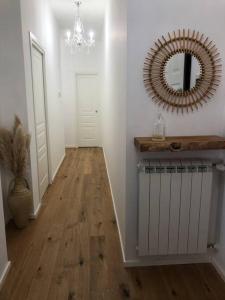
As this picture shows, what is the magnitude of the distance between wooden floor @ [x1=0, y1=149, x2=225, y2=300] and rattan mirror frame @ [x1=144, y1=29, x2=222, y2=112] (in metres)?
1.37

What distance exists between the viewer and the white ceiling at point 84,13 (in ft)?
14.4

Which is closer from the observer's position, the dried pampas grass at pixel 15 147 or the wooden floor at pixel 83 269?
the wooden floor at pixel 83 269

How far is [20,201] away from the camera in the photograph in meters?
2.75

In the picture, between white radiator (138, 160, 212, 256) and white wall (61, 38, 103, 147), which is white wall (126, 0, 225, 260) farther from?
white wall (61, 38, 103, 147)

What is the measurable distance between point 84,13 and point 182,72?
148 inches

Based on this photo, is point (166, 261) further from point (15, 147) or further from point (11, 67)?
point (11, 67)

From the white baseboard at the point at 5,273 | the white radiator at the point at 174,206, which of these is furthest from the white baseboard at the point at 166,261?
the white baseboard at the point at 5,273

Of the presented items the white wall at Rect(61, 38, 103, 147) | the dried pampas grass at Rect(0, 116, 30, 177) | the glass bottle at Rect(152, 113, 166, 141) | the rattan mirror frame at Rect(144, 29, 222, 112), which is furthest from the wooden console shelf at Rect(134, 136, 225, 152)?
the white wall at Rect(61, 38, 103, 147)

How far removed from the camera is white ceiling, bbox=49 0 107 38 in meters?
4.38

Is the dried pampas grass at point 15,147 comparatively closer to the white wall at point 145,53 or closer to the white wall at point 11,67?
the white wall at point 11,67

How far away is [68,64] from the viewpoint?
22.4 ft

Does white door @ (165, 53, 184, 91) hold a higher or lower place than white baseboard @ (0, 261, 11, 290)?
higher

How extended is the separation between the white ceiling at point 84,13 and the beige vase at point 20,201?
10.7 ft

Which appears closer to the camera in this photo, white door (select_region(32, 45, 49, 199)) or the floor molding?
the floor molding
